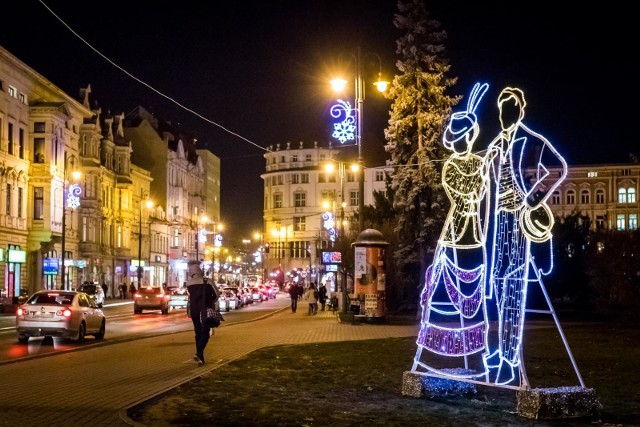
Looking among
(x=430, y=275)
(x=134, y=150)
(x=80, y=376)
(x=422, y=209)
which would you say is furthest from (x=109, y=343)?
(x=134, y=150)

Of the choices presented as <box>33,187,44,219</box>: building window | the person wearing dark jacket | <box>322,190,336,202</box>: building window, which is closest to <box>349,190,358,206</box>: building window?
<box>322,190,336,202</box>: building window

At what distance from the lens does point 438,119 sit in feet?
132

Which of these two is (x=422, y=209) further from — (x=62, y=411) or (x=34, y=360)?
(x=62, y=411)

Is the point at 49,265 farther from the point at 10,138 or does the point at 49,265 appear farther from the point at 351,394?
the point at 351,394

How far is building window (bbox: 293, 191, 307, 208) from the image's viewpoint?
494ft

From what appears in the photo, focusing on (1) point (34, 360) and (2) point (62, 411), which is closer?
(2) point (62, 411)

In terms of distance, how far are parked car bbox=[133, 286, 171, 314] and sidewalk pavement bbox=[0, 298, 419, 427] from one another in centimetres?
2040

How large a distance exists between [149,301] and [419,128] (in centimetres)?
1743

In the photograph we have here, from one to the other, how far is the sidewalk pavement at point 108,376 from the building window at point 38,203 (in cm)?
3827

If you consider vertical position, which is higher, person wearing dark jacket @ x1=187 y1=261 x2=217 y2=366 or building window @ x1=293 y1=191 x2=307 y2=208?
building window @ x1=293 y1=191 x2=307 y2=208

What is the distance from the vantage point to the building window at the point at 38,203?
206 ft

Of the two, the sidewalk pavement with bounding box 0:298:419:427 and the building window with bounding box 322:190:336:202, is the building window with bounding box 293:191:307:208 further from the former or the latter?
the sidewalk pavement with bounding box 0:298:419:427

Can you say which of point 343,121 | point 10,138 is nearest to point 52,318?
point 343,121

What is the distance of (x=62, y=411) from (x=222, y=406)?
2.03 metres
